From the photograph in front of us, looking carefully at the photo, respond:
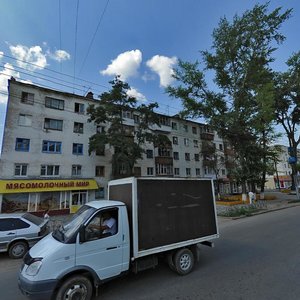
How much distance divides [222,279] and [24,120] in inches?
973

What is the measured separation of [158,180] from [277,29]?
1117 inches

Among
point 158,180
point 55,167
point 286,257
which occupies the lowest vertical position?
point 286,257

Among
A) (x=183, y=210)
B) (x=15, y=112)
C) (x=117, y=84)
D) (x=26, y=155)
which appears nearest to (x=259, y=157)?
(x=117, y=84)

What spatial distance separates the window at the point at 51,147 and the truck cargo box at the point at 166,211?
20510mm

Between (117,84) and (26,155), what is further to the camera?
(117,84)

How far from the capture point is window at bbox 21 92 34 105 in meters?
23.2

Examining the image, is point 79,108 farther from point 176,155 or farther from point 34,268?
point 34,268

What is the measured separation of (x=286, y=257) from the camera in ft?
20.2

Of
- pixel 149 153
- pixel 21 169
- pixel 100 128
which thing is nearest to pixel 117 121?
pixel 100 128

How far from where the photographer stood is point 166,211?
5281 millimetres

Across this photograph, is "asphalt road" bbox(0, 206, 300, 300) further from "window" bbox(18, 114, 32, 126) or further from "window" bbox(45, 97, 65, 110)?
"window" bbox(45, 97, 65, 110)

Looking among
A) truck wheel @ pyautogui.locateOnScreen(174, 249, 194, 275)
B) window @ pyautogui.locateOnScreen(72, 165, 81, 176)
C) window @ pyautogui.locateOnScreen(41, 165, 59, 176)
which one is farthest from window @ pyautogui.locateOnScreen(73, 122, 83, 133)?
truck wheel @ pyautogui.locateOnScreen(174, 249, 194, 275)

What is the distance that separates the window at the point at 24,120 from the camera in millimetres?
22677

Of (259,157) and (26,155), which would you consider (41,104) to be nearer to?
(26,155)
